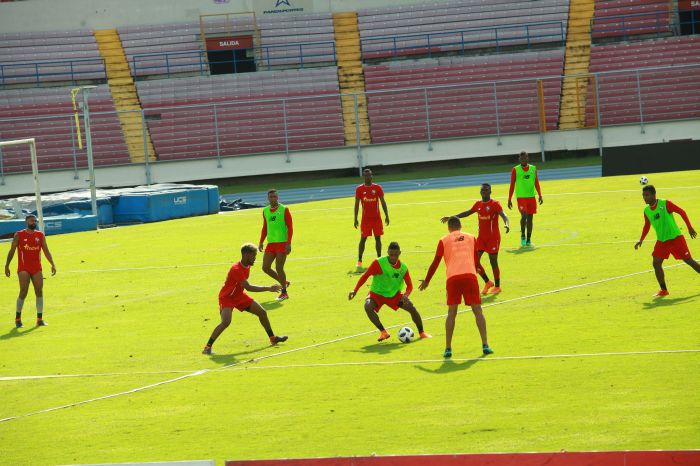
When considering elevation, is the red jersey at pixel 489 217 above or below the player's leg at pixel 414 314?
above

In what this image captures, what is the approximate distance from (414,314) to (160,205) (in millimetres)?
24748

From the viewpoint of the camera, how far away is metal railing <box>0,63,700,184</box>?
5050 centimetres

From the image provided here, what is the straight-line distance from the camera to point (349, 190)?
155ft

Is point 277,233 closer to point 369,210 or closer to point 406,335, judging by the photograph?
point 369,210

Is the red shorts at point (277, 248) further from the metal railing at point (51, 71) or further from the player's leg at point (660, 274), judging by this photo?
the metal railing at point (51, 71)

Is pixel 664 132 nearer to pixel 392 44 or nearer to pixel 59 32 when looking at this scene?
pixel 392 44

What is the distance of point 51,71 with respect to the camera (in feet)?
185

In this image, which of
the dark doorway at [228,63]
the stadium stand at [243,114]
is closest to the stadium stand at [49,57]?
the stadium stand at [243,114]

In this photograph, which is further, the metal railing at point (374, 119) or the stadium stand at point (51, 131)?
the stadium stand at point (51, 131)

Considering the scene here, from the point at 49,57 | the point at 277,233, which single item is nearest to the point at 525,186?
the point at 277,233

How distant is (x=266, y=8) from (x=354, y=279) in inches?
1400

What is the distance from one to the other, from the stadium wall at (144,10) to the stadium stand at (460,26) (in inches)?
58.1

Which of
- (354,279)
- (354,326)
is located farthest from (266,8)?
(354,326)

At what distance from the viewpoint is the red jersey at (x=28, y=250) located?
23.5 m
